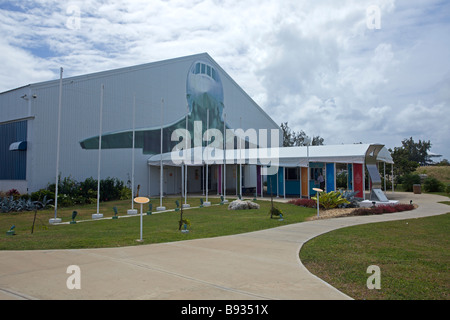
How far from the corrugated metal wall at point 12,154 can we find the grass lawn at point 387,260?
64.9ft

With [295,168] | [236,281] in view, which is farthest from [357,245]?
[295,168]

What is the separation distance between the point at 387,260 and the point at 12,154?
23.3 meters

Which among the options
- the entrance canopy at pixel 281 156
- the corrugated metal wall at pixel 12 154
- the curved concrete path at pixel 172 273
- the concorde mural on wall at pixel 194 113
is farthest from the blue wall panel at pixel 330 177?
the corrugated metal wall at pixel 12 154

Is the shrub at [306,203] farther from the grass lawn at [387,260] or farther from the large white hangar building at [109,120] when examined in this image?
the large white hangar building at [109,120]

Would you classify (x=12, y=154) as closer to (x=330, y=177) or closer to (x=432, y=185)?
(x=330, y=177)

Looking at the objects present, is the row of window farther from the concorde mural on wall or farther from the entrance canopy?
the entrance canopy

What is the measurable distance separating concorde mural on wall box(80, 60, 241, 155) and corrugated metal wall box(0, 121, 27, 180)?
6.04m

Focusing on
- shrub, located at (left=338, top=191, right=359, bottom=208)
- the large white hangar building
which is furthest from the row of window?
shrub, located at (left=338, top=191, right=359, bottom=208)

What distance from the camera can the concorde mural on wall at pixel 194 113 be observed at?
29506mm

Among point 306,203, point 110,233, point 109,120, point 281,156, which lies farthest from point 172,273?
point 109,120

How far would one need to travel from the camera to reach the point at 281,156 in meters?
25.8

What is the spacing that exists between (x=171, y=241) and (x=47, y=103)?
1728 cm
